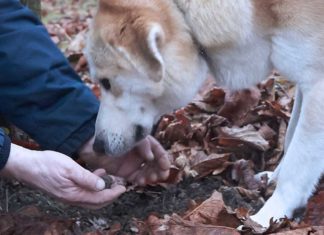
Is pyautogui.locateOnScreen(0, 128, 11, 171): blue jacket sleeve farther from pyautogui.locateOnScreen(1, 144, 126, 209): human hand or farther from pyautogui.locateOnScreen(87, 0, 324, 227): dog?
pyautogui.locateOnScreen(87, 0, 324, 227): dog

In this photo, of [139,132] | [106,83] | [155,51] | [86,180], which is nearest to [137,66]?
[155,51]

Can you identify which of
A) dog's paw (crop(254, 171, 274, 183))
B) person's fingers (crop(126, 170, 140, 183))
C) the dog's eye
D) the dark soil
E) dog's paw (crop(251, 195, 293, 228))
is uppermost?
the dog's eye

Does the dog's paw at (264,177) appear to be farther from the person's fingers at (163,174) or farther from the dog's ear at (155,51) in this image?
the dog's ear at (155,51)

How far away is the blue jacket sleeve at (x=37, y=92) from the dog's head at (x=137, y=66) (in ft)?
0.44

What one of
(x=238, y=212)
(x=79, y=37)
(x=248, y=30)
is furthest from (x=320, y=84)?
(x=79, y=37)

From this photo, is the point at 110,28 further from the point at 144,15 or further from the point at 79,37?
the point at 79,37

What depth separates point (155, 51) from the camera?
91.4 inches

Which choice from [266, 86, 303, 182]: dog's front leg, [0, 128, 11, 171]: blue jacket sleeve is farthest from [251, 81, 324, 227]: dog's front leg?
[0, 128, 11, 171]: blue jacket sleeve

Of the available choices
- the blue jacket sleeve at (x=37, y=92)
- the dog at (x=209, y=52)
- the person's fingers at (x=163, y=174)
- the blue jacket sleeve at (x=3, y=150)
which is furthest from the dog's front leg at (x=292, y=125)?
the blue jacket sleeve at (x=3, y=150)

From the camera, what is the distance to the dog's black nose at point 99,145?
8.30 feet

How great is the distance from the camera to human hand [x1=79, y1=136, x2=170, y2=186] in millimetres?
2607

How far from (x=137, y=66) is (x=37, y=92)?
0.46 m

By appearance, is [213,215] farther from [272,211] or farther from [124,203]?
[124,203]

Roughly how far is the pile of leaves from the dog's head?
0.26 m
